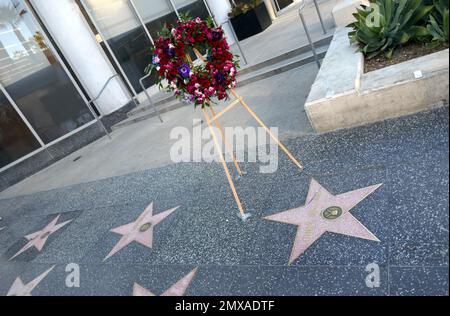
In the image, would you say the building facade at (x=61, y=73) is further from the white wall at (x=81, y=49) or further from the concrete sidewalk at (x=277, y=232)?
the concrete sidewalk at (x=277, y=232)

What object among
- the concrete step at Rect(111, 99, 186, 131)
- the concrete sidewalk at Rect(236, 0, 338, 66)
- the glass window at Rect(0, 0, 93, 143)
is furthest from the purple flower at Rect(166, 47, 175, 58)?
the glass window at Rect(0, 0, 93, 143)

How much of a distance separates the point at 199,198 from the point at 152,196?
0.89 meters

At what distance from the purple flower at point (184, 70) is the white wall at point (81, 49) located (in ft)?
21.6

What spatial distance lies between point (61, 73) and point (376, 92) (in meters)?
8.26

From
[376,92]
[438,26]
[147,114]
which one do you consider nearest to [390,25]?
[438,26]

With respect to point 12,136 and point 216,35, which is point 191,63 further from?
point 12,136

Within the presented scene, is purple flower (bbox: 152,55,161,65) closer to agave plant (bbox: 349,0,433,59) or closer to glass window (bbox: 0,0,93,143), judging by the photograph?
agave plant (bbox: 349,0,433,59)

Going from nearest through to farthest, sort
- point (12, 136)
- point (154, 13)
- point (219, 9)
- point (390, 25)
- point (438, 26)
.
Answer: point (438, 26) < point (390, 25) < point (12, 136) < point (154, 13) < point (219, 9)

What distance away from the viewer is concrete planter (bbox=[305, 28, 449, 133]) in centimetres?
367

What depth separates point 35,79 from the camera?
909 cm

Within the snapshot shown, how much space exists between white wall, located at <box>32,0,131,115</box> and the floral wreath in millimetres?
6296
